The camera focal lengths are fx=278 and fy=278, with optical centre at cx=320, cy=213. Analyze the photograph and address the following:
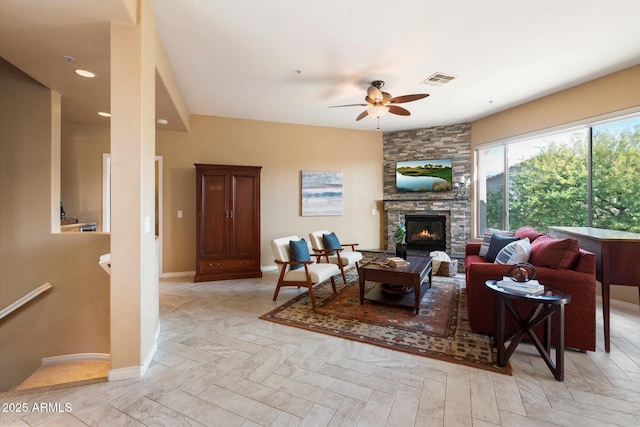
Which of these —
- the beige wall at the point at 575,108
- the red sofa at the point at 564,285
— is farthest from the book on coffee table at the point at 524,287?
the beige wall at the point at 575,108

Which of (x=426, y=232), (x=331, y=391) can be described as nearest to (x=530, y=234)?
(x=426, y=232)

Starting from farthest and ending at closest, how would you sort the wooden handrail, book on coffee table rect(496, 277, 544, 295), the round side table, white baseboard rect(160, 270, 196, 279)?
white baseboard rect(160, 270, 196, 279)
the wooden handrail
book on coffee table rect(496, 277, 544, 295)
the round side table

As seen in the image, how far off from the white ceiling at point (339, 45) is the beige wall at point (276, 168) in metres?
0.96

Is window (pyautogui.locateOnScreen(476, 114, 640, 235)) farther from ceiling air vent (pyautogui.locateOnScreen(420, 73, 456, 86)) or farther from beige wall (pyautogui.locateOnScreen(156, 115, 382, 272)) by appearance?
beige wall (pyautogui.locateOnScreen(156, 115, 382, 272))

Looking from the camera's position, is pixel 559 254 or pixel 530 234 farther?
pixel 530 234

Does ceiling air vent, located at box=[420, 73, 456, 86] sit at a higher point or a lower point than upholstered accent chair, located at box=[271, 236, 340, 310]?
higher

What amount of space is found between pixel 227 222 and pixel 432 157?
14.3 ft

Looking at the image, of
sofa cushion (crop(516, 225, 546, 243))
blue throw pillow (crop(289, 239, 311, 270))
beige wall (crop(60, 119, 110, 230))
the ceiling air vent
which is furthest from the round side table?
beige wall (crop(60, 119, 110, 230))

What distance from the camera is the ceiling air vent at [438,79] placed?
362cm

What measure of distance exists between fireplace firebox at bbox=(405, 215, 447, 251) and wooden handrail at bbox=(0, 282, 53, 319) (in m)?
5.76

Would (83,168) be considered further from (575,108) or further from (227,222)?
(575,108)

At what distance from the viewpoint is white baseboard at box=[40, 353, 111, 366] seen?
2.78 meters

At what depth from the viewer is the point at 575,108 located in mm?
4000

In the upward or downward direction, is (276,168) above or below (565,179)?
above
